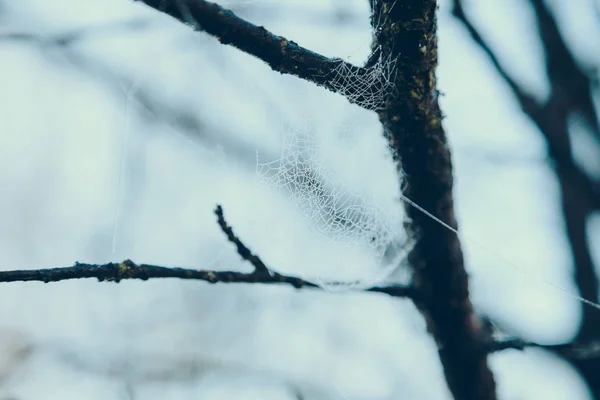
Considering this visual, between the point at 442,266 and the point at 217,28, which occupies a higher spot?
the point at 217,28

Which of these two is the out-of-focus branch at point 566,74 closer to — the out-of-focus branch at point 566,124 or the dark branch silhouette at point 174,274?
the out-of-focus branch at point 566,124

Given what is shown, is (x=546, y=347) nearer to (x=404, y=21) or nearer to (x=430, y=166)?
(x=430, y=166)

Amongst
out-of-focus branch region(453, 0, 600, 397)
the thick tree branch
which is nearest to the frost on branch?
the thick tree branch

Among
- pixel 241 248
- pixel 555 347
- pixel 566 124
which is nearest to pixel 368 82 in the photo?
pixel 241 248

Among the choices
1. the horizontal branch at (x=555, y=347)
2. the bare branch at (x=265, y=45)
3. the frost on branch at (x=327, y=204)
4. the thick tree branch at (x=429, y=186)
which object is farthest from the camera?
the frost on branch at (x=327, y=204)

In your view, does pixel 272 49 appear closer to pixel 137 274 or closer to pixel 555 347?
pixel 137 274

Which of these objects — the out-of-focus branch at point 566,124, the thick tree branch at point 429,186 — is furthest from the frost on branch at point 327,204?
the out-of-focus branch at point 566,124

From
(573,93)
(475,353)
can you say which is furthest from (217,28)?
(573,93)

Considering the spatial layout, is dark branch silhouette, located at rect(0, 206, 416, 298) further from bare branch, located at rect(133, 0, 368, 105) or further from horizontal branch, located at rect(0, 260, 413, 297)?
bare branch, located at rect(133, 0, 368, 105)
